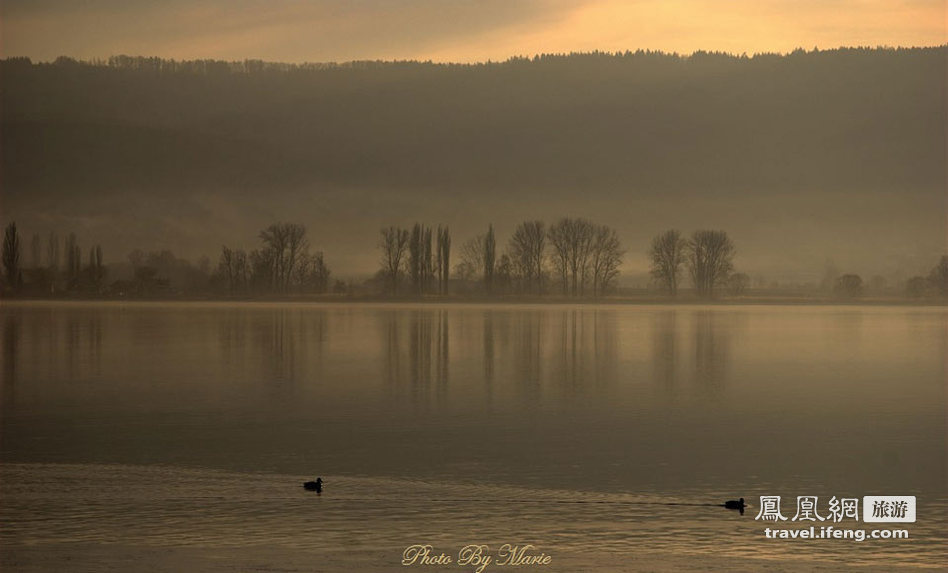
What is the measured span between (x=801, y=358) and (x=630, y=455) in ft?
71.1

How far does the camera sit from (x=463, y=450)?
17.1 metres

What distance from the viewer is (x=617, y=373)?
101 ft

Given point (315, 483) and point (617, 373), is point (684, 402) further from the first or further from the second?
point (315, 483)

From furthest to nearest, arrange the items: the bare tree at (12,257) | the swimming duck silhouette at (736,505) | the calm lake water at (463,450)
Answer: the bare tree at (12,257) < the swimming duck silhouette at (736,505) < the calm lake water at (463,450)

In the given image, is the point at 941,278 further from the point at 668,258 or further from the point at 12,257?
the point at 12,257

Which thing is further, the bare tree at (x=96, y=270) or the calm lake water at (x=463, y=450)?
the bare tree at (x=96, y=270)

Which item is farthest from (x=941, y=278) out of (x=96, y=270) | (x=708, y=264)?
(x=96, y=270)

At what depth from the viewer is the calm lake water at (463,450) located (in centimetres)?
1212

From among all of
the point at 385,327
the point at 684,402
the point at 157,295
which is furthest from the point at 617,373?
the point at 157,295

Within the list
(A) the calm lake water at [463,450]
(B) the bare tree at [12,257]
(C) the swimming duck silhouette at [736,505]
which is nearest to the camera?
(A) the calm lake water at [463,450]

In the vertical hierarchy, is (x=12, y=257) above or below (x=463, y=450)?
above

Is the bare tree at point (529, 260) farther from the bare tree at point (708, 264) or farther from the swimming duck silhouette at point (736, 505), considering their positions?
the swimming duck silhouette at point (736, 505)

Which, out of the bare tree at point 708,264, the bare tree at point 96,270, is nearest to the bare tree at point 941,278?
the bare tree at point 708,264

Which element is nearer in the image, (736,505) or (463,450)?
(736,505)
